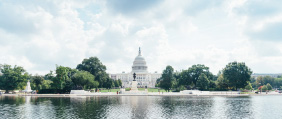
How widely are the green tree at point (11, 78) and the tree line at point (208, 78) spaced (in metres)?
43.6

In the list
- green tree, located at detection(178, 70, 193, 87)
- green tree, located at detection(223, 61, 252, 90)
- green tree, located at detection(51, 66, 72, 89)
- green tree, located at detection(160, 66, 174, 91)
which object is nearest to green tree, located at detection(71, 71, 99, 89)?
green tree, located at detection(51, 66, 72, 89)

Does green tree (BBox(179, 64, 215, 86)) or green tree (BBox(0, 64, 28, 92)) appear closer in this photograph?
green tree (BBox(0, 64, 28, 92))

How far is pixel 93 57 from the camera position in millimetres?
88000

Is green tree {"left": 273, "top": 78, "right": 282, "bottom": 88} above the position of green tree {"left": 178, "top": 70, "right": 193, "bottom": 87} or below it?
below

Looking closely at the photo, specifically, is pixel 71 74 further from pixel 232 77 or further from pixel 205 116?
pixel 205 116

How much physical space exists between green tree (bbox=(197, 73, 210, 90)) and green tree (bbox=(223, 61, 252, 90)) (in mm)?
7071

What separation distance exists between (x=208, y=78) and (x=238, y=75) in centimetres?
935

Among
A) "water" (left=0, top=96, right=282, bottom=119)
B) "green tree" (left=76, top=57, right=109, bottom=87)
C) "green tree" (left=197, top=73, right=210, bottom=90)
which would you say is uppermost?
"green tree" (left=76, top=57, right=109, bottom=87)

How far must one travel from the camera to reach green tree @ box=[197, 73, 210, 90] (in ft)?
263

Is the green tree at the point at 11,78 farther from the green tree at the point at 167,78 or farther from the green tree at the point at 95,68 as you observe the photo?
the green tree at the point at 167,78

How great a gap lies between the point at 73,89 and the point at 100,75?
12529 millimetres

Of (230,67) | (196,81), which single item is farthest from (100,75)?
(230,67)

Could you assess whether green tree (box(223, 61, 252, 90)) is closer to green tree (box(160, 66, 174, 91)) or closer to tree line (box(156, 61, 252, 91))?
tree line (box(156, 61, 252, 91))

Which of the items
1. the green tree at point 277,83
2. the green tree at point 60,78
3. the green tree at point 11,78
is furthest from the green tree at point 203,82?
the green tree at point 277,83
